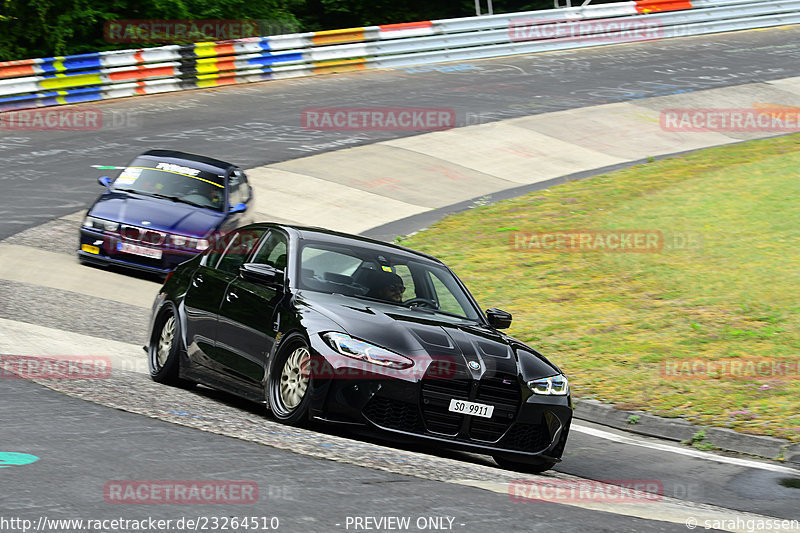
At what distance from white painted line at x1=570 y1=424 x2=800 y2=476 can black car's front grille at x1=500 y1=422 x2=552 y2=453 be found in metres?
1.65

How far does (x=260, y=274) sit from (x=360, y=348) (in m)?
1.18

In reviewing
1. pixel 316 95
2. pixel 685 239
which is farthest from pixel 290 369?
pixel 316 95

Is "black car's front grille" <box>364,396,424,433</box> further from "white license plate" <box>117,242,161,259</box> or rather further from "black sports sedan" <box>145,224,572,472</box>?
"white license plate" <box>117,242,161,259</box>

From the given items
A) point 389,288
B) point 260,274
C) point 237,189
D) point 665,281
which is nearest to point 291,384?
point 260,274

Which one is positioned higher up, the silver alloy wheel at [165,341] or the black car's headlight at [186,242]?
the silver alloy wheel at [165,341]

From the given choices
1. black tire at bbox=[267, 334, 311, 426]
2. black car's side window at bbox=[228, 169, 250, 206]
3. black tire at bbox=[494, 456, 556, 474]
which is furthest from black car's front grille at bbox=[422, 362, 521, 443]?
black car's side window at bbox=[228, 169, 250, 206]

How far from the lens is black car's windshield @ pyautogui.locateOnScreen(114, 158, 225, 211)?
15.3m

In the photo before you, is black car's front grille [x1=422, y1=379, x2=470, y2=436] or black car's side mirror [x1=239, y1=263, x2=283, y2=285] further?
black car's side mirror [x1=239, y1=263, x2=283, y2=285]

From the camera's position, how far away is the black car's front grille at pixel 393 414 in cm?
730

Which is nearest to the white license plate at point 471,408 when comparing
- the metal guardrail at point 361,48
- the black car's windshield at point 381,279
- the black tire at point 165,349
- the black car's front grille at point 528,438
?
the black car's front grille at point 528,438

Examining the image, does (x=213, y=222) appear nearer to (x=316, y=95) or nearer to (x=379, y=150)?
(x=379, y=150)

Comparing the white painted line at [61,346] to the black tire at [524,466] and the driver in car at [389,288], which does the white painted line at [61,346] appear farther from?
the black tire at [524,466]

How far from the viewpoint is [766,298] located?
13.2 meters

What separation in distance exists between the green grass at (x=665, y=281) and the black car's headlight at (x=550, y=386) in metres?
2.04
